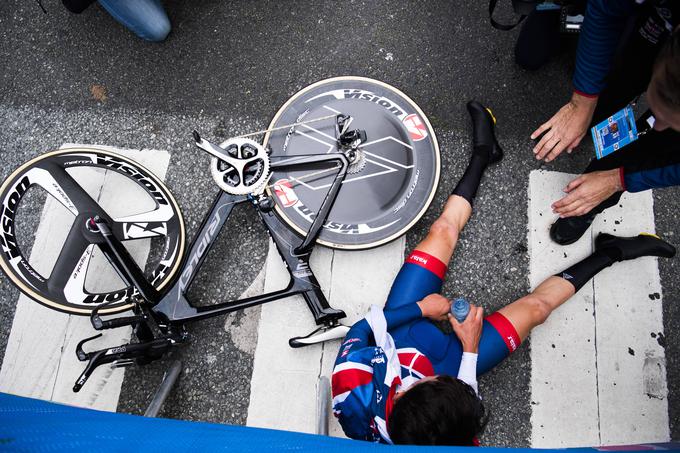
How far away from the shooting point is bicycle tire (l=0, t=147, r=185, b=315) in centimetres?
242

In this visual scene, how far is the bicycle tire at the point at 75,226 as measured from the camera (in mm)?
2418

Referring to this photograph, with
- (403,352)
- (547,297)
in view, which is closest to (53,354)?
(403,352)

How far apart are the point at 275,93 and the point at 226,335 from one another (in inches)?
52.9

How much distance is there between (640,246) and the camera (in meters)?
2.62

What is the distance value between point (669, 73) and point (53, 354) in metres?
2.90

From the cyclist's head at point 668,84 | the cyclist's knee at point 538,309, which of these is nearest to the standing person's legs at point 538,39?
the cyclist's head at point 668,84

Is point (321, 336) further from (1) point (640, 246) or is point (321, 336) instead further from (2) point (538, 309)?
(1) point (640, 246)

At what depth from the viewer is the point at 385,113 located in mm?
2812

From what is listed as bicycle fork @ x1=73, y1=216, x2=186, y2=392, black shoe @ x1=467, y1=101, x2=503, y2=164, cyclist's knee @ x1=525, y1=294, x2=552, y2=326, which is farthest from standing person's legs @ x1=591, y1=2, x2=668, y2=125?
bicycle fork @ x1=73, y1=216, x2=186, y2=392

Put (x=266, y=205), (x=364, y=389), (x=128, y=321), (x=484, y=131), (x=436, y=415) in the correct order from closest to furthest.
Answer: (x=436, y=415) → (x=364, y=389) → (x=128, y=321) → (x=266, y=205) → (x=484, y=131)

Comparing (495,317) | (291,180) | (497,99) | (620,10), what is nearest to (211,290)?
(291,180)

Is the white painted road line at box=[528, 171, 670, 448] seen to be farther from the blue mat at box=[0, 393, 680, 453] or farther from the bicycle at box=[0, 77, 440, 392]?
the blue mat at box=[0, 393, 680, 453]

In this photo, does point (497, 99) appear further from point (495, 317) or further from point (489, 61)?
point (495, 317)

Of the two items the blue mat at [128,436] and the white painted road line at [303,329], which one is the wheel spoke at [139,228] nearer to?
the white painted road line at [303,329]
